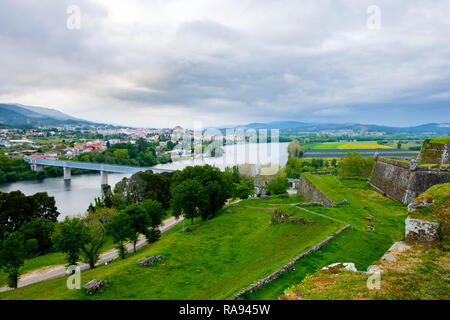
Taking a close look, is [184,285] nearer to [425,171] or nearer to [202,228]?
[202,228]

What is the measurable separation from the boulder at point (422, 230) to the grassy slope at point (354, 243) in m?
1.77

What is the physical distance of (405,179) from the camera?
912 inches

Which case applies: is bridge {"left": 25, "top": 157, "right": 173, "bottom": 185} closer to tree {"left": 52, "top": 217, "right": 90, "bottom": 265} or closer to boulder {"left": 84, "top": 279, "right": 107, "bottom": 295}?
tree {"left": 52, "top": 217, "right": 90, "bottom": 265}

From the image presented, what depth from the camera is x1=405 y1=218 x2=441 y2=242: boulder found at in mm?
11070

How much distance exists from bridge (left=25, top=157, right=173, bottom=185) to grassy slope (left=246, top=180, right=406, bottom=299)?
1797 inches

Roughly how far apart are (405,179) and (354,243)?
14509mm

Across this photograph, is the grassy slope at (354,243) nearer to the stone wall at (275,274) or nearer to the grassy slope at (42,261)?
the stone wall at (275,274)

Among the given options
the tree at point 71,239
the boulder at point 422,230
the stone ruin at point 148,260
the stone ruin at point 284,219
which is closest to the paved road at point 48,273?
the tree at point 71,239

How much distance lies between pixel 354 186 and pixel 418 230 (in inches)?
868

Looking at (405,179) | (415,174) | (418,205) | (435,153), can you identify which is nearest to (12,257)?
(418,205)

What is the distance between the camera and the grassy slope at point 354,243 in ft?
34.1

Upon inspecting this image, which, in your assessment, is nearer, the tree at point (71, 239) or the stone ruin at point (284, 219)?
the stone ruin at point (284, 219)

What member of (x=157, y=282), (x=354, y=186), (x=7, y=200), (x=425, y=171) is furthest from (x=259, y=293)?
(x=7, y=200)
